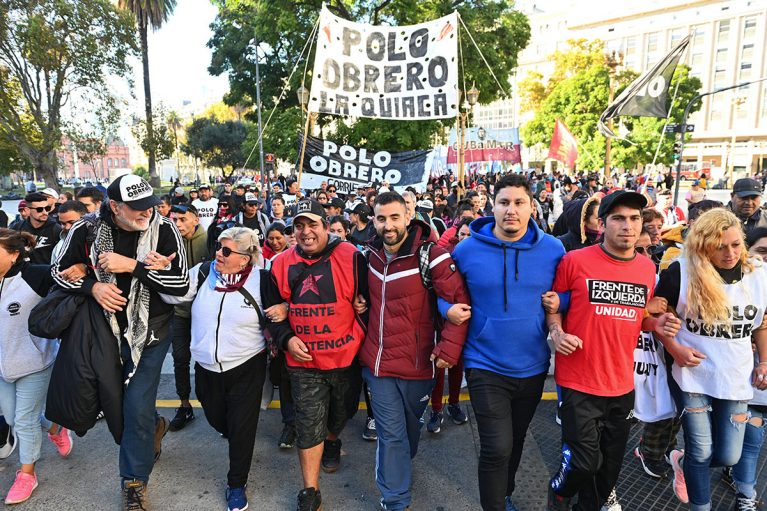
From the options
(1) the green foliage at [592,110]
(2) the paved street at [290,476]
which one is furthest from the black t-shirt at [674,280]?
(1) the green foliage at [592,110]

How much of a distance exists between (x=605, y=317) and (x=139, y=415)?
2.83 m

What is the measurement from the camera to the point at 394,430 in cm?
290

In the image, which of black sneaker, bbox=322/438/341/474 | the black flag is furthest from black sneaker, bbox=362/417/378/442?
the black flag

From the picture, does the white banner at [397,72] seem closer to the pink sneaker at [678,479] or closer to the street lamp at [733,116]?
the pink sneaker at [678,479]

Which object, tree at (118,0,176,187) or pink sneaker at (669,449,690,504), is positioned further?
tree at (118,0,176,187)

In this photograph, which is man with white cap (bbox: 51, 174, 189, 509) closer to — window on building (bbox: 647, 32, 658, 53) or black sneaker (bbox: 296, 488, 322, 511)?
black sneaker (bbox: 296, 488, 322, 511)

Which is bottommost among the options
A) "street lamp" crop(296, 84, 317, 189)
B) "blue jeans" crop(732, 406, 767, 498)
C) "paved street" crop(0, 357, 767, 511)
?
"paved street" crop(0, 357, 767, 511)

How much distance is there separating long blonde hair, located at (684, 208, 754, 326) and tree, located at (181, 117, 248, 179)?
168ft

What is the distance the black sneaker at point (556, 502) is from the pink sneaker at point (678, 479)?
0.76 meters

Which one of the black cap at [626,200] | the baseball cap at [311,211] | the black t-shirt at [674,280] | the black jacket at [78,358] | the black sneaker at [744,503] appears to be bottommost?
the black sneaker at [744,503]

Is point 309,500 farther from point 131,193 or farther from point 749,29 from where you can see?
point 749,29

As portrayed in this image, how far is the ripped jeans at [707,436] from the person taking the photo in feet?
8.76

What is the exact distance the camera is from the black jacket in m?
2.80

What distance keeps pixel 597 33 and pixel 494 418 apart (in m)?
85.7
